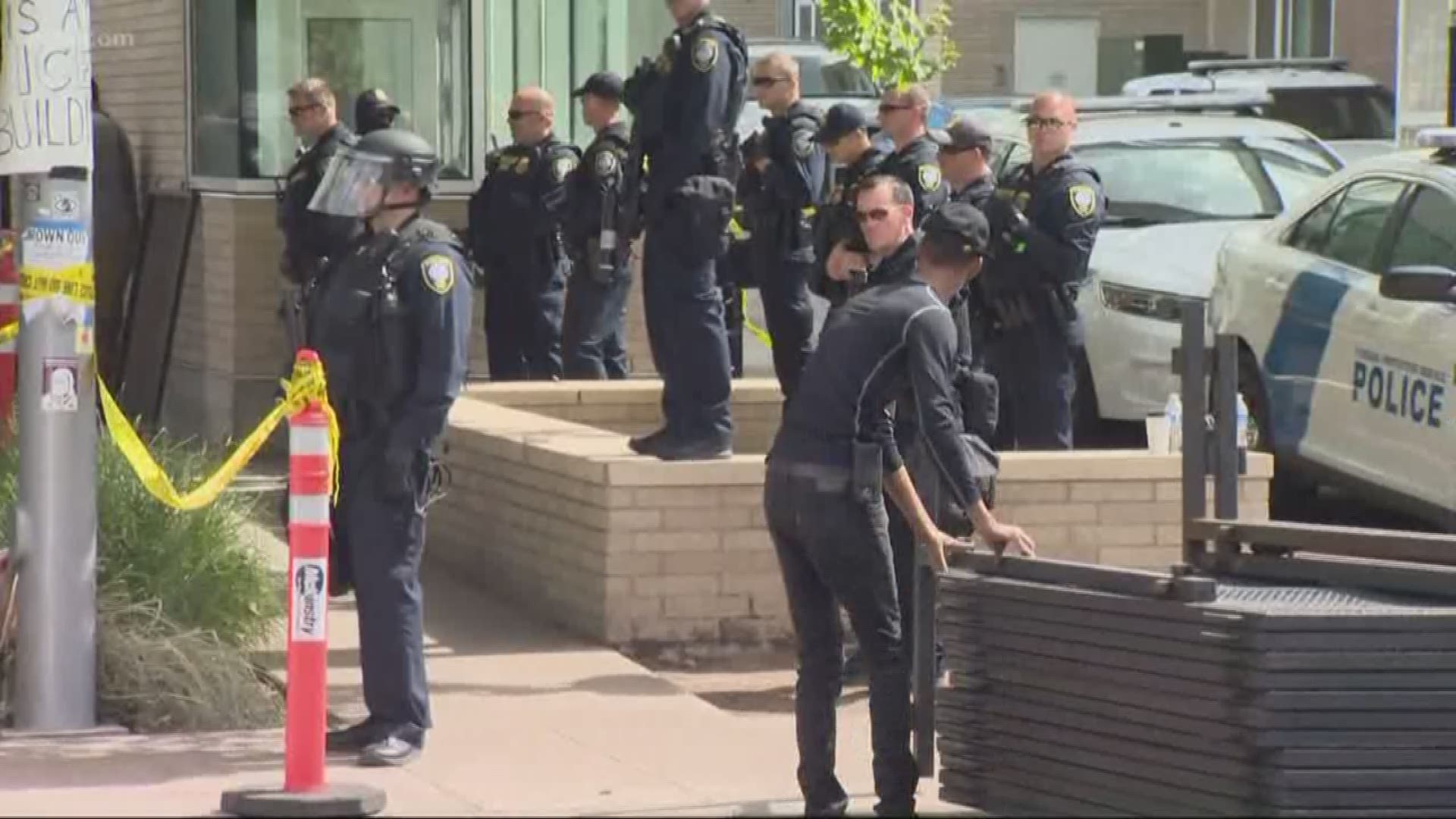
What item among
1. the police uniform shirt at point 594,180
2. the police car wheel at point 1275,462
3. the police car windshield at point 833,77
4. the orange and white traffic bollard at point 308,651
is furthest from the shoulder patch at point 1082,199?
the police car windshield at point 833,77

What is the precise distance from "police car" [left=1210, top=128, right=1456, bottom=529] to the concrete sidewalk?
2903 millimetres

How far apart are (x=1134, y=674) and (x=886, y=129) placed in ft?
14.8

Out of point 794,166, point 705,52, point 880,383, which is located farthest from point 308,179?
point 880,383

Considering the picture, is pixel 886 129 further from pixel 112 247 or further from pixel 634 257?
pixel 112 247

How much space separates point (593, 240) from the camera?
13680mm

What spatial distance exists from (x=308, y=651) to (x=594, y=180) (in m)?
6.43

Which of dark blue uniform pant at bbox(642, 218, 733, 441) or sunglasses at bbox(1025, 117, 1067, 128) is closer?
dark blue uniform pant at bbox(642, 218, 733, 441)

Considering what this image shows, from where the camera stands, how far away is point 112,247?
54.4ft

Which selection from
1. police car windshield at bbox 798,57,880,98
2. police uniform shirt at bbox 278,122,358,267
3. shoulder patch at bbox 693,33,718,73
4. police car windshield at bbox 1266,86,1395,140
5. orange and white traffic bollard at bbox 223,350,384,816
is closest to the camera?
orange and white traffic bollard at bbox 223,350,384,816

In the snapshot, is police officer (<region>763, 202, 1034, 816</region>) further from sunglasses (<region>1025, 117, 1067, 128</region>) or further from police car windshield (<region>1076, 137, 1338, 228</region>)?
police car windshield (<region>1076, 137, 1338, 228</region>)

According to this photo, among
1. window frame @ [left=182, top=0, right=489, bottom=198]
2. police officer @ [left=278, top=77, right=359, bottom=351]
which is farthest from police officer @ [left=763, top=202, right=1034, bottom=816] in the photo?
window frame @ [left=182, top=0, right=489, bottom=198]

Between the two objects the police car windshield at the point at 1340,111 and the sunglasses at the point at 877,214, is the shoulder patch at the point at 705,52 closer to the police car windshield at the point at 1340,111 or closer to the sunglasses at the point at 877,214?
the sunglasses at the point at 877,214

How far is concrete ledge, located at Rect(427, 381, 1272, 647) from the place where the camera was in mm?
10242

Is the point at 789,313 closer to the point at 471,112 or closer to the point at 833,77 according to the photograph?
the point at 471,112
